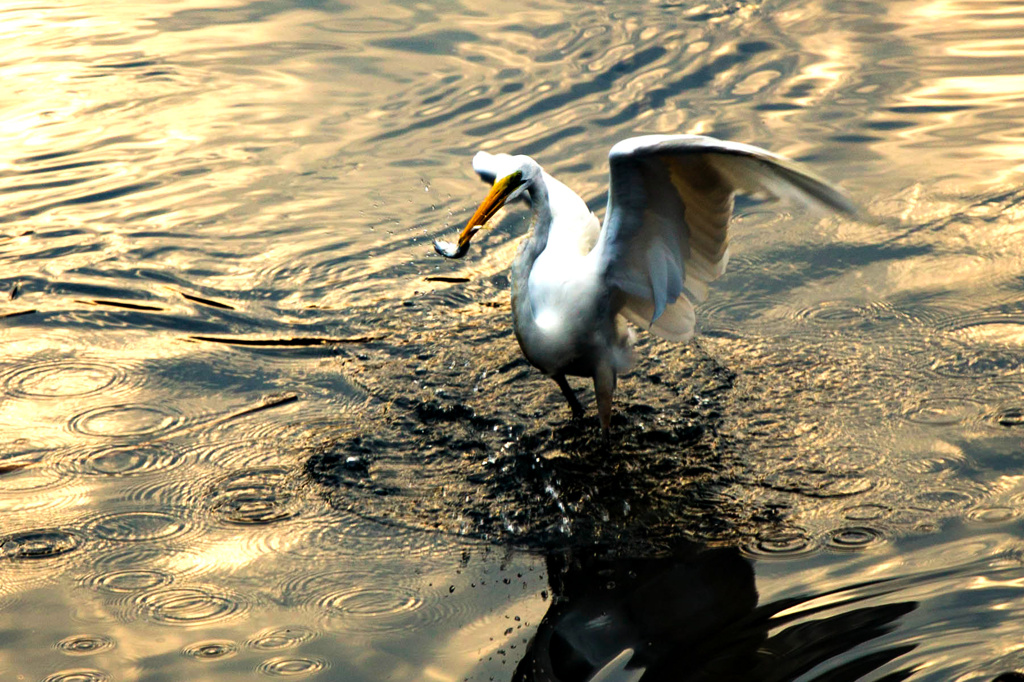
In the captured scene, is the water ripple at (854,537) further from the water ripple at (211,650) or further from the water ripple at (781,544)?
the water ripple at (211,650)

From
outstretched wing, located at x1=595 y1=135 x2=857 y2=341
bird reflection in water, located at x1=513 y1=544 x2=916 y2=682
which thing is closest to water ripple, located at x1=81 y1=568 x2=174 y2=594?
bird reflection in water, located at x1=513 y1=544 x2=916 y2=682

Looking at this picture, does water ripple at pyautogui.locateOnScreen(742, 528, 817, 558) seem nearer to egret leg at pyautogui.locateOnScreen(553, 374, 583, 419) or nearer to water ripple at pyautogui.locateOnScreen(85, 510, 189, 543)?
egret leg at pyautogui.locateOnScreen(553, 374, 583, 419)

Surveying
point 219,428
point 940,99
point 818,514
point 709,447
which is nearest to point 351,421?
point 219,428

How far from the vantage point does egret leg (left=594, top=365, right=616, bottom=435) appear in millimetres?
5219

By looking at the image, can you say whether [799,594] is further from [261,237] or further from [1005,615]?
[261,237]

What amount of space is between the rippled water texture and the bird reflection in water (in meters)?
0.01

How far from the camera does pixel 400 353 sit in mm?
5980

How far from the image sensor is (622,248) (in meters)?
4.82

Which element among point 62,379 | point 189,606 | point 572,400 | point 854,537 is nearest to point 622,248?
point 572,400

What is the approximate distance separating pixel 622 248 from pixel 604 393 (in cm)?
75

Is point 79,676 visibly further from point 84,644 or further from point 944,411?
point 944,411

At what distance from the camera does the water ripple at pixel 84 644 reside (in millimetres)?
3744

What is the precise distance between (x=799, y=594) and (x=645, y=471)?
120cm

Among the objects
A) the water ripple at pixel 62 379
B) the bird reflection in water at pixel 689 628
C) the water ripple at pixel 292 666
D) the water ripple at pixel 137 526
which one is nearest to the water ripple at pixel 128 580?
the water ripple at pixel 137 526
